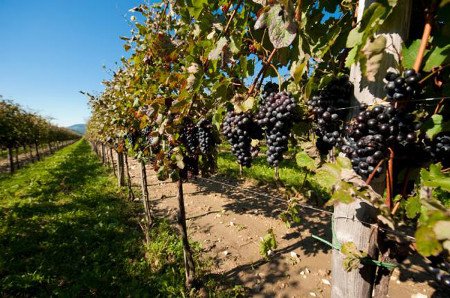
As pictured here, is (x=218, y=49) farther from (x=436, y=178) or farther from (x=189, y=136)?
(x=189, y=136)

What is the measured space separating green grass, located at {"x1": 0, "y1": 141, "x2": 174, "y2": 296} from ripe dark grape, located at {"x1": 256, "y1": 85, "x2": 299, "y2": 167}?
409cm

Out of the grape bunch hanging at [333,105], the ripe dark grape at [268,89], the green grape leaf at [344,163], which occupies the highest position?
the ripe dark grape at [268,89]

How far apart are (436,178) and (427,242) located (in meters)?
0.37

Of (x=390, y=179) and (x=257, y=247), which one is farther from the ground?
(x=390, y=179)

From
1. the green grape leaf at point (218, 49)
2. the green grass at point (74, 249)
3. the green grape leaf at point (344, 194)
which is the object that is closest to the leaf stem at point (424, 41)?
the green grape leaf at point (344, 194)

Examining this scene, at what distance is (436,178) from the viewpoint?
1015 millimetres

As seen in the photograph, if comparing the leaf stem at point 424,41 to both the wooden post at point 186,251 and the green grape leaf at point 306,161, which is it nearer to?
the green grape leaf at point 306,161

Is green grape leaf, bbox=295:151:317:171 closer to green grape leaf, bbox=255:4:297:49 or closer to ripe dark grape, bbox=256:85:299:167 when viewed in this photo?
ripe dark grape, bbox=256:85:299:167

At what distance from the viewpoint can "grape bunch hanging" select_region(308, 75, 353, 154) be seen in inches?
56.7

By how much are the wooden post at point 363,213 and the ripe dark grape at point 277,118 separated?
0.36m

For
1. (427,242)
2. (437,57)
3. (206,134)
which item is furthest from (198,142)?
(427,242)

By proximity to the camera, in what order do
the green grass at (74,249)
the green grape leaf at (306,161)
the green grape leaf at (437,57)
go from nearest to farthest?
the green grape leaf at (437,57) → the green grape leaf at (306,161) → the green grass at (74,249)

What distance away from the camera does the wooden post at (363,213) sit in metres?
1.22

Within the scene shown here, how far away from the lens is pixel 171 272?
17.8 feet
